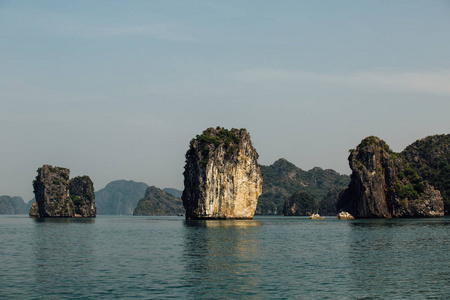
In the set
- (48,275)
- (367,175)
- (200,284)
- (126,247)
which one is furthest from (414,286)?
(367,175)

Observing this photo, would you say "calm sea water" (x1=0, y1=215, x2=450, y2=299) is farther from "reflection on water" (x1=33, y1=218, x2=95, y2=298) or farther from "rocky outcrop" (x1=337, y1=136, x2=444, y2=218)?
"rocky outcrop" (x1=337, y1=136, x2=444, y2=218)

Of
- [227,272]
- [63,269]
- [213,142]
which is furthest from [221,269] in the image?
[213,142]

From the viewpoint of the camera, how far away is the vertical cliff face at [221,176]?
504 feet

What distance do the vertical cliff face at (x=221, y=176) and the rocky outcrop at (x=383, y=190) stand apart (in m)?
43.6

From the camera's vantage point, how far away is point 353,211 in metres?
188

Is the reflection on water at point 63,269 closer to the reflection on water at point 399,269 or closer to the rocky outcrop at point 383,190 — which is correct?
the reflection on water at point 399,269

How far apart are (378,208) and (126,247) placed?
5433 inches

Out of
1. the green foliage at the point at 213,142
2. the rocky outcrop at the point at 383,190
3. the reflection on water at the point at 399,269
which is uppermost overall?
the green foliage at the point at 213,142

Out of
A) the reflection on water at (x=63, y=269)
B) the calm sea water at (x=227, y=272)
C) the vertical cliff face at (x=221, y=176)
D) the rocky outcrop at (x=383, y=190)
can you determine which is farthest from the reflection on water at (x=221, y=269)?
the rocky outcrop at (x=383, y=190)

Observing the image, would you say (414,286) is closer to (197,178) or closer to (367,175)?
(197,178)

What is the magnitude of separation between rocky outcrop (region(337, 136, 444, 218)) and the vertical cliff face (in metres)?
43.6

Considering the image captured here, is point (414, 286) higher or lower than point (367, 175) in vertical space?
lower

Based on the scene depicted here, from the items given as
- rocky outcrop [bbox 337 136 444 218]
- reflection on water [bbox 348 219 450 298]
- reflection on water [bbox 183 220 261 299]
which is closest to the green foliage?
rocky outcrop [bbox 337 136 444 218]

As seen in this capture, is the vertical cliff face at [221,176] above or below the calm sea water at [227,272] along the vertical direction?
above
